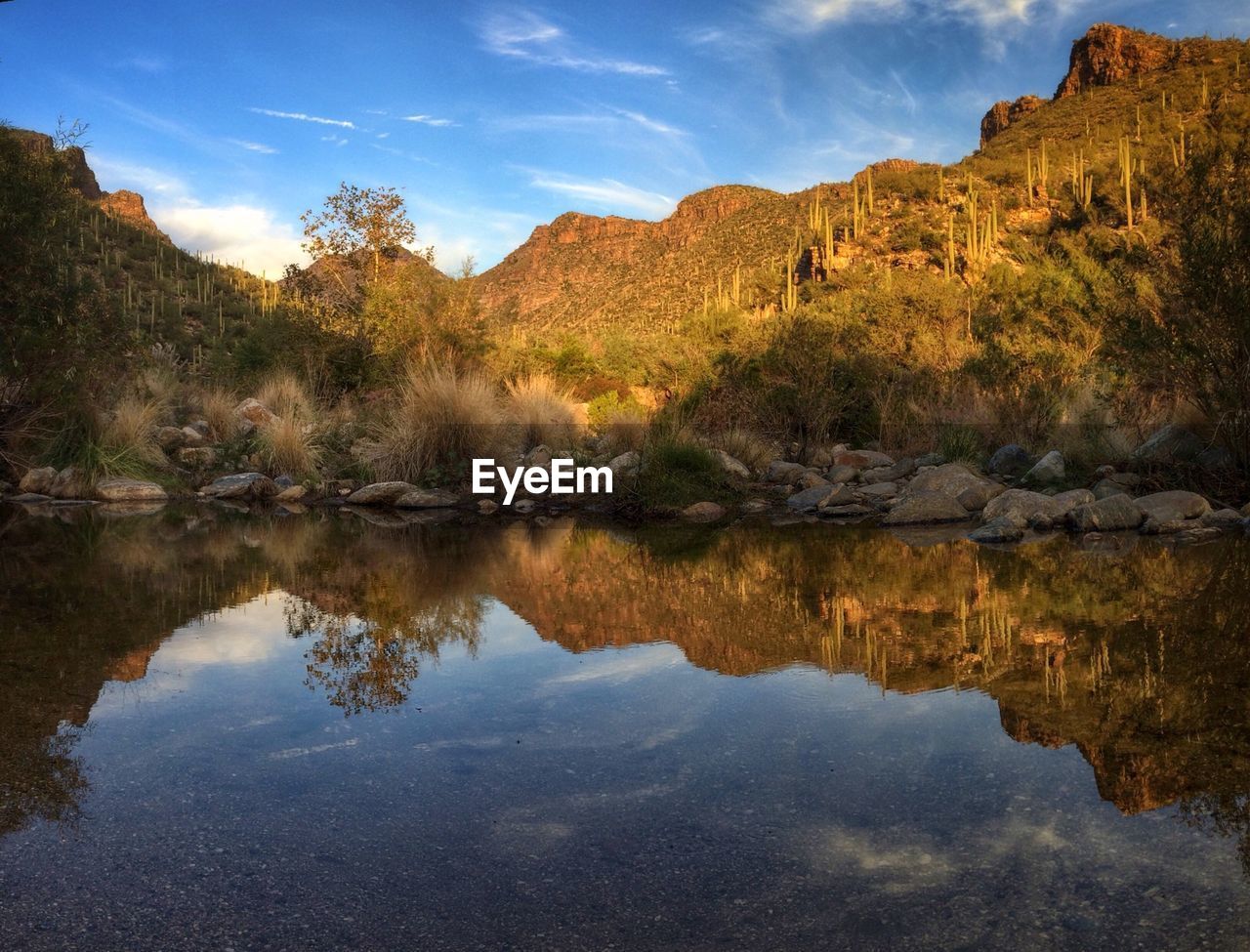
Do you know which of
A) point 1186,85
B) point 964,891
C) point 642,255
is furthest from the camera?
point 642,255

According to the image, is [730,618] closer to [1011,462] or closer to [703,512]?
[703,512]

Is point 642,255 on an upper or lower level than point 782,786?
upper

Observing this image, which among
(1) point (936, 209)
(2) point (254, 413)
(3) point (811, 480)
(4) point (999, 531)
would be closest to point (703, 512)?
(3) point (811, 480)

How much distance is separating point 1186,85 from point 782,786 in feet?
198

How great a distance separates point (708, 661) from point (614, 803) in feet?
6.54

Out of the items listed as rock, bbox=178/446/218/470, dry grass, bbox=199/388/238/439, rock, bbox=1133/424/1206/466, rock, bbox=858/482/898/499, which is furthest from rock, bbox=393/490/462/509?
rock, bbox=1133/424/1206/466

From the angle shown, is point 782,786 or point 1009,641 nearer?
point 782,786

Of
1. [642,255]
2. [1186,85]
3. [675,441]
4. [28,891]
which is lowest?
[28,891]

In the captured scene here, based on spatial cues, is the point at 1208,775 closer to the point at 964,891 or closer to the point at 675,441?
the point at 964,891

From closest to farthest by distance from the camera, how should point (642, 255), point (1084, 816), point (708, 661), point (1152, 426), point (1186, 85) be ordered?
point (1084, 816) → point (708, 661) → point (1152, 426) → point (1186, 85) → point (642, 255)

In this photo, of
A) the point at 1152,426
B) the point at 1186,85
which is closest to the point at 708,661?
the point at 1152,426

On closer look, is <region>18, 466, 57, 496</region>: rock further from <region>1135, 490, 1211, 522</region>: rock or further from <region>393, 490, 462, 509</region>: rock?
<region>1135, 490, 1211, 522</region>: rock

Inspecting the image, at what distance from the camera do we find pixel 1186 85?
5084 cm

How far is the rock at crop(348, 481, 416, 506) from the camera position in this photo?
13.3 metres
